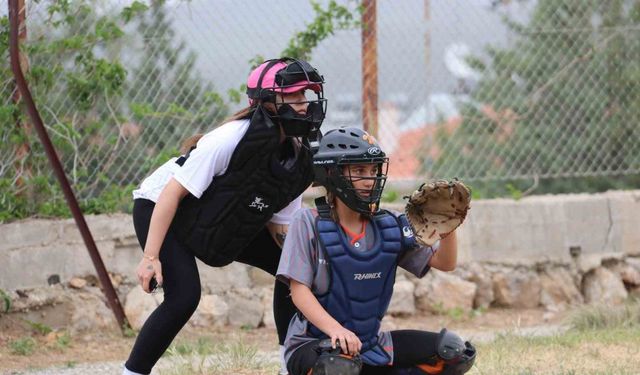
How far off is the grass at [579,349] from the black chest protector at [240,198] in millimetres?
1471

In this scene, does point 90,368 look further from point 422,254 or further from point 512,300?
point 512,300

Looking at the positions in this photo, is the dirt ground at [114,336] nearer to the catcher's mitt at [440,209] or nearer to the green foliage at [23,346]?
the green foliage at [23,346]

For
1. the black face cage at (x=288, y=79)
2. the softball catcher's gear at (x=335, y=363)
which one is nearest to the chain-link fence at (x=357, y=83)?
the black face cage at (x=288, y=79)

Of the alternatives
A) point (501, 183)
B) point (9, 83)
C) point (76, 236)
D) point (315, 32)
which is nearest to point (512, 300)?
point (501, 183)

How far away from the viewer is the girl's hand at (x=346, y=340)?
13.4 ft

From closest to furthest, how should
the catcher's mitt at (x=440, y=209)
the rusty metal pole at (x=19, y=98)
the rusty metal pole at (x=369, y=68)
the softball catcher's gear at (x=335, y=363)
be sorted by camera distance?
the softball catcher's gear at (x=335, y=363) < the catcher's mitt at (x=440, y=209) < the rusty metal pole at (x=19, y=98) < the rusty metal pole at (x=369, y=68)

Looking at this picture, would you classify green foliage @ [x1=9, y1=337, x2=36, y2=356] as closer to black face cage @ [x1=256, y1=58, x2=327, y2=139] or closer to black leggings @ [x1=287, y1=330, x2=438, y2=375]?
black face cage @ [x1=256, y1=58, x2=327, y2=139]

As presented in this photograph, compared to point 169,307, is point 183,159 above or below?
above

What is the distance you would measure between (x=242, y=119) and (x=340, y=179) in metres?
0.82

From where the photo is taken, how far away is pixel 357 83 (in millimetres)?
8312

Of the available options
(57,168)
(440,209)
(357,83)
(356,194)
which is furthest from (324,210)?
(357,83)

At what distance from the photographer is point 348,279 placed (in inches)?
167

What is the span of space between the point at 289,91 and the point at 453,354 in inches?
52.7

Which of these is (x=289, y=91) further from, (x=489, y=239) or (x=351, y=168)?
(x=489, y=239)
